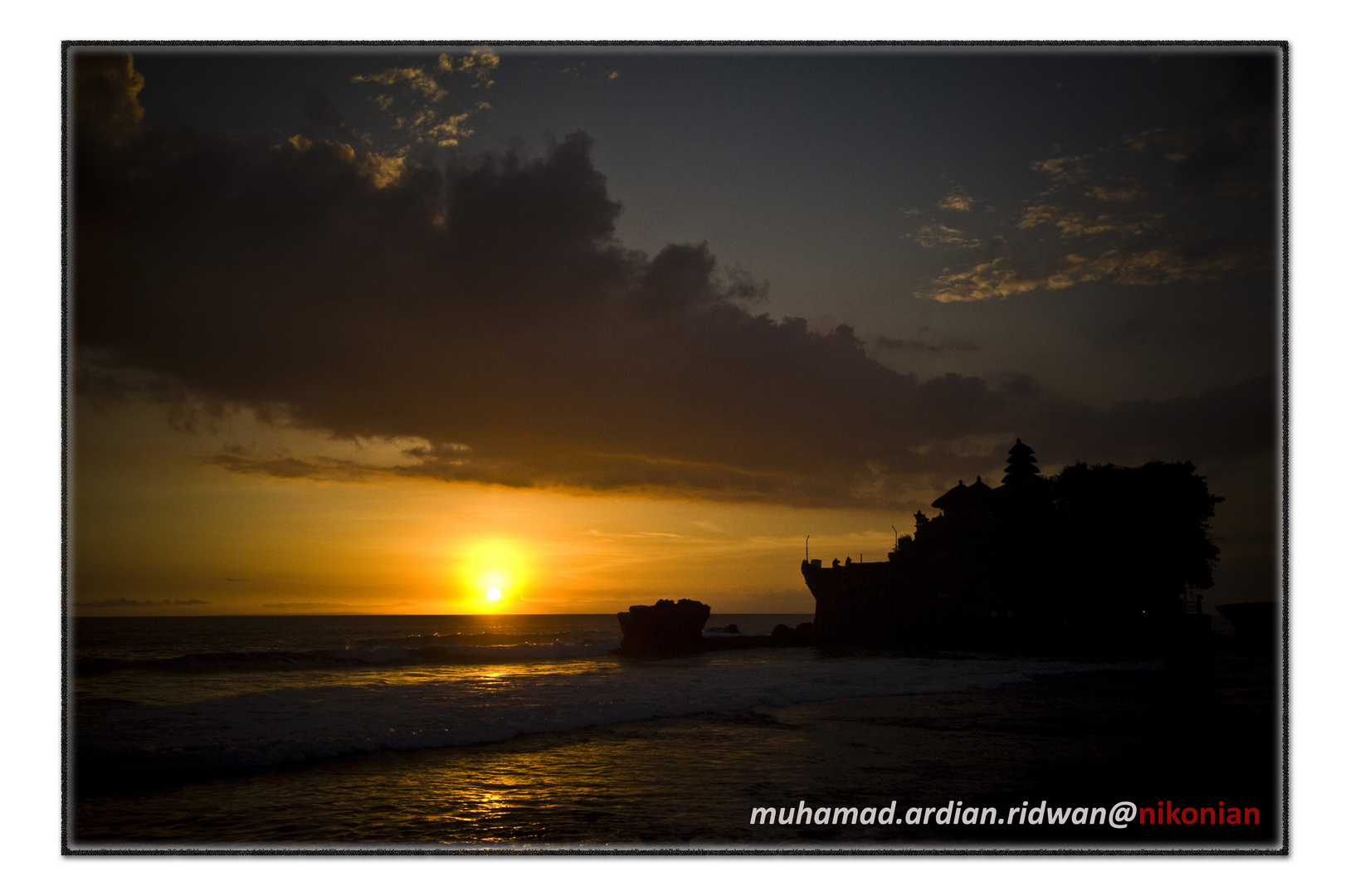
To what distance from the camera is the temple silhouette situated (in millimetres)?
34969

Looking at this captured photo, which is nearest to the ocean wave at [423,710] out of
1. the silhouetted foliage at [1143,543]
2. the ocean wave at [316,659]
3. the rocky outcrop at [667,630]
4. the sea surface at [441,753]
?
the sea surface at [441,753]

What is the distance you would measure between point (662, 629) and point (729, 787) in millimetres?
32243

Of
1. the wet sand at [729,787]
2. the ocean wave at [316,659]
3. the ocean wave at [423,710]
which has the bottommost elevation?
the ocean wave at [316,659]

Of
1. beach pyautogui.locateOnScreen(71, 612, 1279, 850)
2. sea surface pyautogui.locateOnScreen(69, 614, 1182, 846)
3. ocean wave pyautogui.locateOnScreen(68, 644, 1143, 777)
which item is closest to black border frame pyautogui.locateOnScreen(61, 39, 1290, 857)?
beach pyautogui.locateOnScreen(71, 612, 1279, 850)

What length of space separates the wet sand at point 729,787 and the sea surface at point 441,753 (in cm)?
5

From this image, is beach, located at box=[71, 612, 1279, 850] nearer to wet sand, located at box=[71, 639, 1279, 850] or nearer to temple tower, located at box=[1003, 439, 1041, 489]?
wet sand, located at box=[71, 639, 1279, 850]

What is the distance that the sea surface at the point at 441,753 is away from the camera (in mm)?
7277

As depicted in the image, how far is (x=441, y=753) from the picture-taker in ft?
35.7

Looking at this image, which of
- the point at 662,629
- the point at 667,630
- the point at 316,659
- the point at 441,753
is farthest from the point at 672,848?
the point at 667,630

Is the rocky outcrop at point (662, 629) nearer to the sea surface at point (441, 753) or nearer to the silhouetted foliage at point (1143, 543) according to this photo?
the sea surface at point (441, 753)

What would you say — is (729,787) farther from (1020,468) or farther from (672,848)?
(1020,468)

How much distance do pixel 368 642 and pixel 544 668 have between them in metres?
34.9

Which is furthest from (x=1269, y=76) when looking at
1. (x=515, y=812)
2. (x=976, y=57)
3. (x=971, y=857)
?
(x=515, y=812)

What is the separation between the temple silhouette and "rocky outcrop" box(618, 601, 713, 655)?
381 inches
